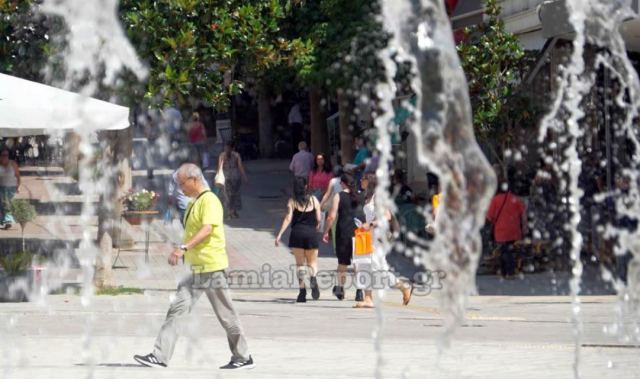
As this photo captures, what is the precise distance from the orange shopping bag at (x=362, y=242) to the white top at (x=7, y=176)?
10.7 metres

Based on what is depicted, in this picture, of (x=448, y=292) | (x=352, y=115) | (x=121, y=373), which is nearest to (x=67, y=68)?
(x=448, y=292)

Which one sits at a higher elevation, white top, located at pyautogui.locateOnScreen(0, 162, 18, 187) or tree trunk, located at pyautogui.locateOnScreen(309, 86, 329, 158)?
tree trunk, located at pyautogui.locateOnScreen(309, 86, 329, 158)

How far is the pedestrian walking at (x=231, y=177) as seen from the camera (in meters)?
23.7

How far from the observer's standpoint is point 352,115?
93.6ft

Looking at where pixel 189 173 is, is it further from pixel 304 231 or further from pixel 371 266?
pixel 304 231

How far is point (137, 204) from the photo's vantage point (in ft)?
64.8

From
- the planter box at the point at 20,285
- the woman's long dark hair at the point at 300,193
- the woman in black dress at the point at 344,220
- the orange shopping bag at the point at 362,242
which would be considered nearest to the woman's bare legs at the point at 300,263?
the woman in black dress at the point at 344,220

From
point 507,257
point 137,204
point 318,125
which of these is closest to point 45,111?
point 137,204

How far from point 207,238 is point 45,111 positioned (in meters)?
4.76

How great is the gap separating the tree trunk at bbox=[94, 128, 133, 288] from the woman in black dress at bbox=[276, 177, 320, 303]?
103 inches

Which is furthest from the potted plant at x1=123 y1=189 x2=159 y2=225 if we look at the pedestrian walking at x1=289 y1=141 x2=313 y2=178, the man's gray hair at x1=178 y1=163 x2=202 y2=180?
the man's gray hair at x1=178 y1=163 x2=202 y2=180

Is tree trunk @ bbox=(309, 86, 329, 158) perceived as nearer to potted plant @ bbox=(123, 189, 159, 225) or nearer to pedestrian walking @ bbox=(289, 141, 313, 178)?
pedestrian walking @ bbox=(289, 141, 313, 178)

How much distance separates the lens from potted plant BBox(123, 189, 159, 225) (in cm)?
1962

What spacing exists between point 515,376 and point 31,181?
83.6ft
